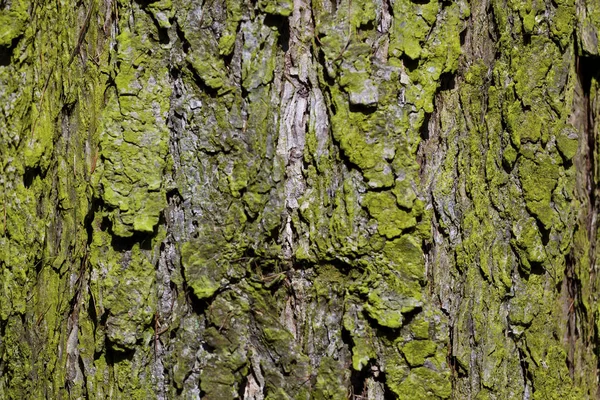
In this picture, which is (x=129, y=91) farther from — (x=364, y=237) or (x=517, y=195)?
(x=517, y=195)

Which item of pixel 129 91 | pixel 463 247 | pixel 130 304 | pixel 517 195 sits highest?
pixel 129 91

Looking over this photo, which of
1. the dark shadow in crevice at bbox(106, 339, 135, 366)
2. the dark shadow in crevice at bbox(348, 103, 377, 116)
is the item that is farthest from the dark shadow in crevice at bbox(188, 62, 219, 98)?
the dark shadow in crevice at bbox(106, 339, 135, 366)

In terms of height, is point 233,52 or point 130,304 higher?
point 233,52

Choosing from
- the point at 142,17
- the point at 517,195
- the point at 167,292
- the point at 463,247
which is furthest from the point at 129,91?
the point at 517,195

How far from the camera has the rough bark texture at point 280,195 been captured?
64.2 inches

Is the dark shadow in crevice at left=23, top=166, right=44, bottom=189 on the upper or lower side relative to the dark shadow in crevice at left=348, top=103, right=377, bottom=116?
lower

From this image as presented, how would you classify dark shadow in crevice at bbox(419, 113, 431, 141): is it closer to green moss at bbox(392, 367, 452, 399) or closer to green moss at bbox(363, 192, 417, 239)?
green moss at bbox(363, 192, 417, 239)

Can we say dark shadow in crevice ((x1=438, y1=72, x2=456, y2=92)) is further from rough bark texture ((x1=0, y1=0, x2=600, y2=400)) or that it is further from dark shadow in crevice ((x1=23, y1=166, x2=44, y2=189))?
dark shadow in crevice ((x1=23, y1=166, x2=44, y2=189))

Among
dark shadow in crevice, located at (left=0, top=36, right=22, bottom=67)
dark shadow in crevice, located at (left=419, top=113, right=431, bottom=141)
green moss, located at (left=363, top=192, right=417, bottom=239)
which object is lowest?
green moss, located at (left=363, top=192, right=417, bottom=239)

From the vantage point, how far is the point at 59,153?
1755 millimetres

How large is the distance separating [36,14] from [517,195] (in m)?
1.38

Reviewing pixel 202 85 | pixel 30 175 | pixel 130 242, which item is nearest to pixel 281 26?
pixel 202 85

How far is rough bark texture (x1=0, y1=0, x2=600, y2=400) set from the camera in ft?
5.35

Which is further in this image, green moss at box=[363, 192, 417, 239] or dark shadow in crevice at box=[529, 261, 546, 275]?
dark shadow in crevice at box=[529, 261, 546, 275]
